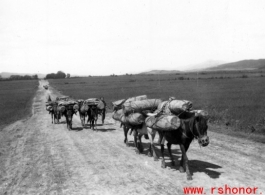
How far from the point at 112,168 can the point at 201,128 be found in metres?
3.71

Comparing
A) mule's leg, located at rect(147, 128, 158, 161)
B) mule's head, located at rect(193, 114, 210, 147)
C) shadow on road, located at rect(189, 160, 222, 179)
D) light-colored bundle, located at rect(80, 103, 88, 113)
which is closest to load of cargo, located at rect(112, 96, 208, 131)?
mule's head, located at rect(193, 114, 210, 147)

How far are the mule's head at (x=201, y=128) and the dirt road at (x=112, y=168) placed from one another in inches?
51.7

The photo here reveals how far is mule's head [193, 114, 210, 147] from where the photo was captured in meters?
8.31

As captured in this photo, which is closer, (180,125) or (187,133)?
(187,133)

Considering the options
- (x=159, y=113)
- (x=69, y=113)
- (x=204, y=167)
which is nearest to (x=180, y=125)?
(x=159, y=113)

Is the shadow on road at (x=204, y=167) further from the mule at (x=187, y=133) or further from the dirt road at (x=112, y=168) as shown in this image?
the mule at (x=187, y=133)

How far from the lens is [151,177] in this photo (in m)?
9.00

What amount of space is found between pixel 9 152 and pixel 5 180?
4321 mm

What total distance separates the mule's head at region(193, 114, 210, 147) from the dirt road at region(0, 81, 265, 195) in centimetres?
131

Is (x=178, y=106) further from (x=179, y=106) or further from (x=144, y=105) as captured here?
(x=144, y=105)

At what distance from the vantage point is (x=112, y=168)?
1007cm

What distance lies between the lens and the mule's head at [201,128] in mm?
8312

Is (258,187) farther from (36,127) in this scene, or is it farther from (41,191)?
(36,127)

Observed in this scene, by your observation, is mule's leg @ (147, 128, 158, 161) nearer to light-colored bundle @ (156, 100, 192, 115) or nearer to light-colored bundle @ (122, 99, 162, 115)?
light-colored bundle @ (122, 99, 162, 115)
